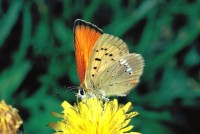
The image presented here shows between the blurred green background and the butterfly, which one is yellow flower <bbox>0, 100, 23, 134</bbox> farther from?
the blurred green background

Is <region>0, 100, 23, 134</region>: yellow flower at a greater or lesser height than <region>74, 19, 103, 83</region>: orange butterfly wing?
lesser

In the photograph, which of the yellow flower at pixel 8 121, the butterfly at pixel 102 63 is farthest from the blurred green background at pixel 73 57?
the yellow flower at pixel 8 121

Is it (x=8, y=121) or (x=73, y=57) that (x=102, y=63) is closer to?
(x=8, y=121)

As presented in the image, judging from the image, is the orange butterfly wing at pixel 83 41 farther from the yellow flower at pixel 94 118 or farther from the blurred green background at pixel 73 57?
the blurred green background at pixel 73 57

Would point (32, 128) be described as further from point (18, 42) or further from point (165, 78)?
point (165, 78)

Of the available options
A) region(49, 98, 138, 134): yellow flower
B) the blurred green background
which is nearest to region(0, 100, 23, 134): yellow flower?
region(49, 98, 138, 134): yellow flower

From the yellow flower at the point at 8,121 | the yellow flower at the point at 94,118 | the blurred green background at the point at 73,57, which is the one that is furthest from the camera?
the blurred green background at the point at 73,57

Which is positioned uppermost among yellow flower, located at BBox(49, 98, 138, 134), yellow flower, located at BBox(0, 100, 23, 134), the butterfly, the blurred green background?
the blurred green background

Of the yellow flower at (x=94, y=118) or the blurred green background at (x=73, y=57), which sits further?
the blurred green background at (x=73, y=57)
